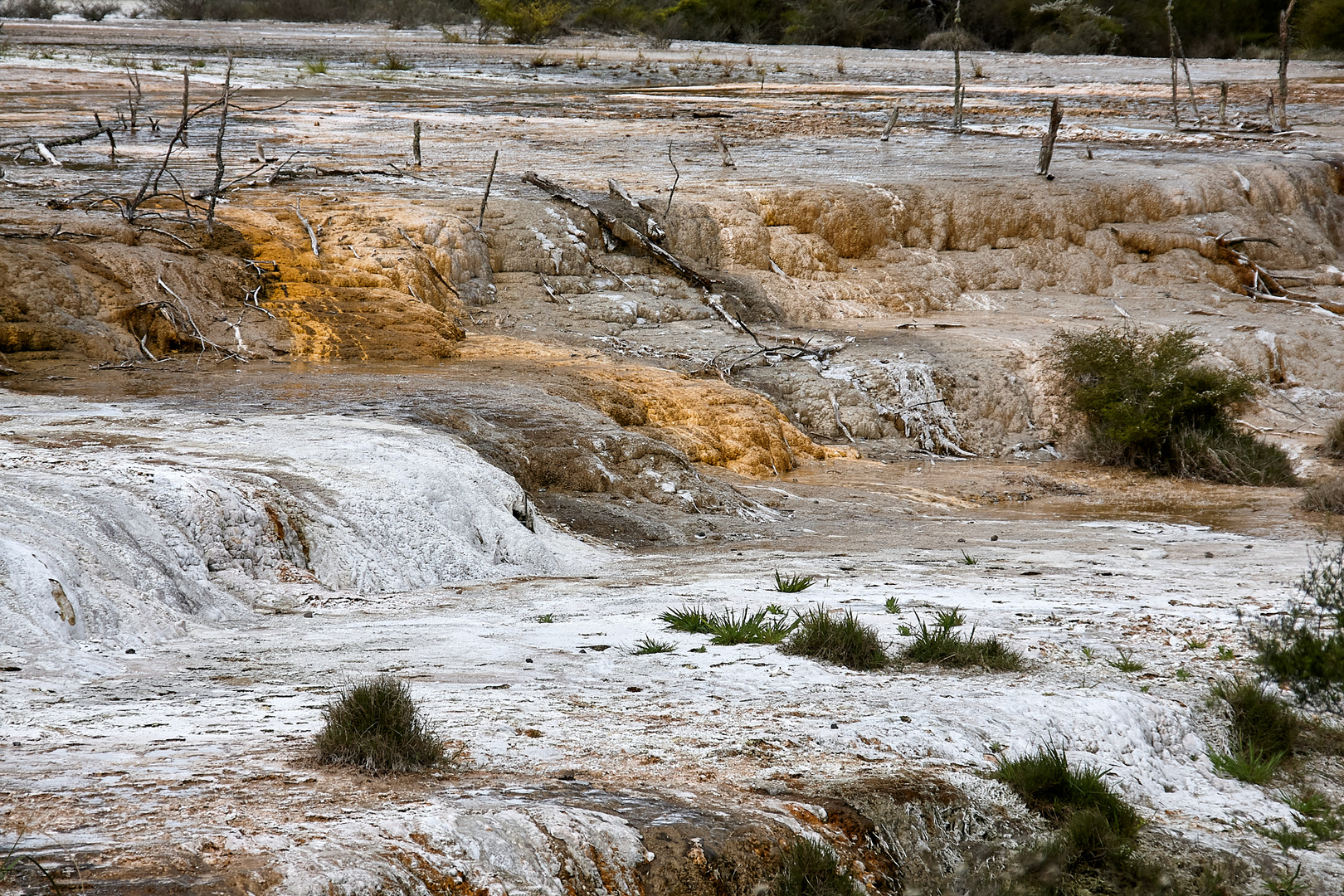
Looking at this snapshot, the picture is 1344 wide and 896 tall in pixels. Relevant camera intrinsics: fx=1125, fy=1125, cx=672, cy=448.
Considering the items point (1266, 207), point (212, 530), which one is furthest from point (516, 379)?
point (1266, 207)

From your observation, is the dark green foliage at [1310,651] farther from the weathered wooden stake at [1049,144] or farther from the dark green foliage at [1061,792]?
the weathered wooden stake at [1049,144]

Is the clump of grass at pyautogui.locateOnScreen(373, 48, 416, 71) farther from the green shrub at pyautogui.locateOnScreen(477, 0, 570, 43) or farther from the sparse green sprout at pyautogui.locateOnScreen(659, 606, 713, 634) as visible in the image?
the sparse green sprout at pyautogui.locateOnScreen(659, 606, 713, 634)

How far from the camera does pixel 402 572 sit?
681cm

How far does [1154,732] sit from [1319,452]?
11.1 meters

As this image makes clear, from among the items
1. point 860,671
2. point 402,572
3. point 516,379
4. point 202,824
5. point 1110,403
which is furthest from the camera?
point 1110,403

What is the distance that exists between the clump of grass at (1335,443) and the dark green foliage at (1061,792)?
1173 centimetres

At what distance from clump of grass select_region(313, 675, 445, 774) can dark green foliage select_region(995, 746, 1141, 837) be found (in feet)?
6.35

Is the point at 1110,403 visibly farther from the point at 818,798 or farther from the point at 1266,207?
the point at 818,798

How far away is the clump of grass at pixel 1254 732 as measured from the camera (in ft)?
14.1

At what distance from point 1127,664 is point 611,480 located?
5.19 metres

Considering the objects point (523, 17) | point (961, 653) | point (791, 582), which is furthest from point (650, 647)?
point (523, 17)

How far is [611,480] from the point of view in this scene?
9.55 m

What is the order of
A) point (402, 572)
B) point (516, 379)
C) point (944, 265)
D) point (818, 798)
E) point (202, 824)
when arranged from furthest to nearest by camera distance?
point (944, 265) < point (516, 379) < point (402, 572) < point (818, 798) < point (202, 824)

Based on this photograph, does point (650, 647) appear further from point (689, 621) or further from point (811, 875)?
point (811, 875)
